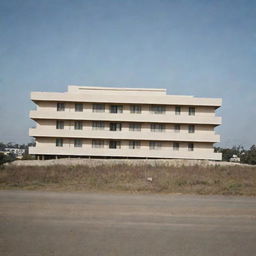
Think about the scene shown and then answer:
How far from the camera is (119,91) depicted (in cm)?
3794

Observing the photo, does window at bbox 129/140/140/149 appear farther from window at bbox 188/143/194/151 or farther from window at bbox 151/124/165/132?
window at bbox 188/143/194/151

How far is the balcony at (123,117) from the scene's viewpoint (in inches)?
1342

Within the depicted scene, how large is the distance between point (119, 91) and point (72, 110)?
8.19 m

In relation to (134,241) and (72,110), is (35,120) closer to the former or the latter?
(72,110)

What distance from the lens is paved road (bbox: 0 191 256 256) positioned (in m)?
4.70

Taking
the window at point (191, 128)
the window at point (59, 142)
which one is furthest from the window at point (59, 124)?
the window at point (191, 128)

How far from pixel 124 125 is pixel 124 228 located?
96.1ft

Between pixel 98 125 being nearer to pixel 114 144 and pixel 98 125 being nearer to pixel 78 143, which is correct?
pixel 114 144

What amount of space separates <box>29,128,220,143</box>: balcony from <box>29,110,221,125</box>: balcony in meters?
1.78

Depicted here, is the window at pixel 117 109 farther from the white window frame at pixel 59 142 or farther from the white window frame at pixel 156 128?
the white window frame at pixel 59 142

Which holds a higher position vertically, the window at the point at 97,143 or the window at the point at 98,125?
the window at the point at 98,125

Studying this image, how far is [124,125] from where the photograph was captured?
35156 mm

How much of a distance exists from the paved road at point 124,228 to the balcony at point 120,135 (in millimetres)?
24404

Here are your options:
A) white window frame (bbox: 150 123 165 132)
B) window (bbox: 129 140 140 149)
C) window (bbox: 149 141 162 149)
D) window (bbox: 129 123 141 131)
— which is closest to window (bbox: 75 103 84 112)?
window (bbox: 129 123 141 131)
